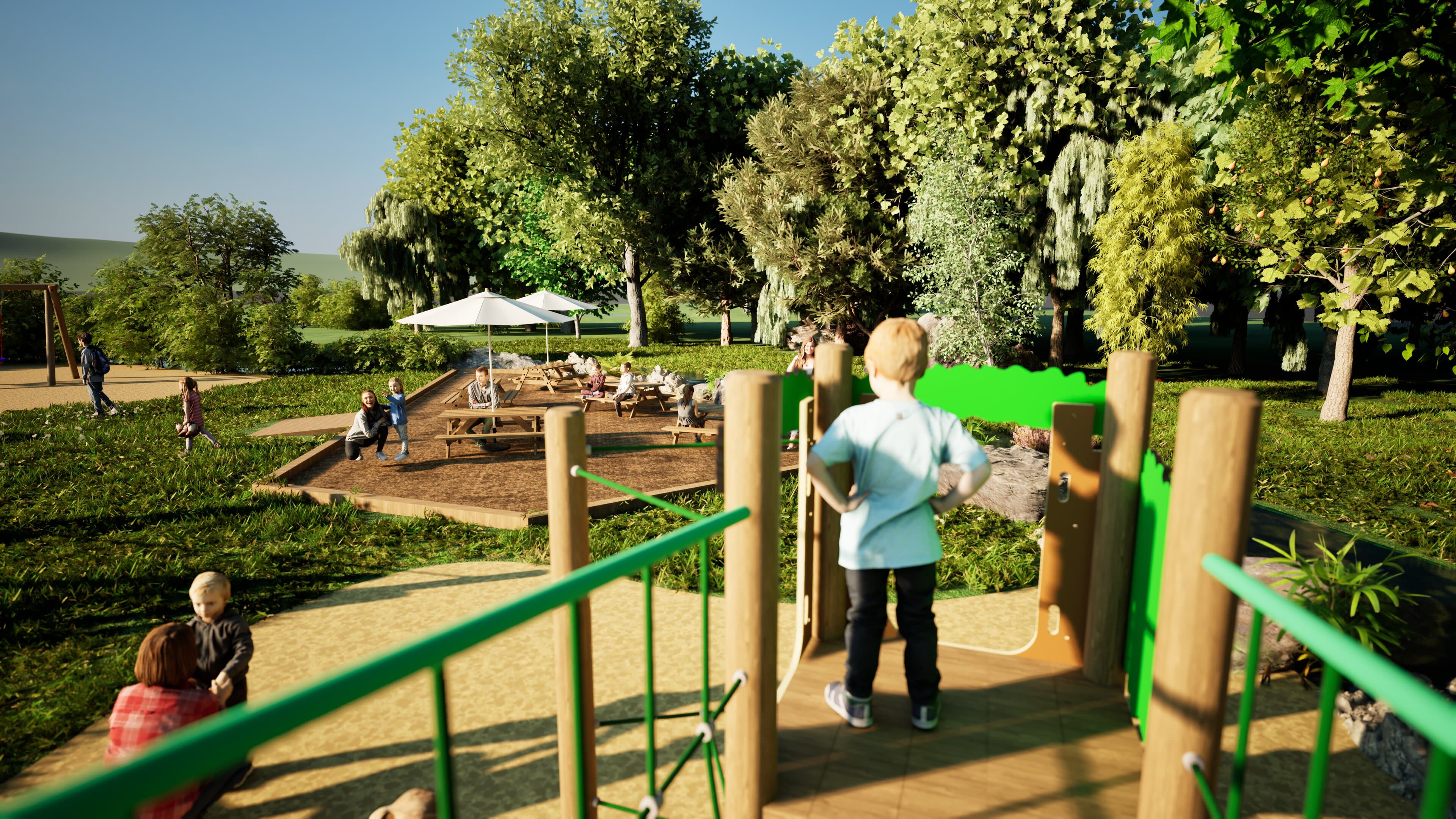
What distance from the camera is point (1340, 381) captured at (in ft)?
46.1

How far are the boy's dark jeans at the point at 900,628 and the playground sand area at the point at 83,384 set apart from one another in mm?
17314

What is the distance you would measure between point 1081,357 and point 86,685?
95.8 feet

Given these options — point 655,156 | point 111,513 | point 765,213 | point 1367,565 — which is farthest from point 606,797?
point 655,156

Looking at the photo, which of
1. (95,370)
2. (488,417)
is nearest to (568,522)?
(488,417)

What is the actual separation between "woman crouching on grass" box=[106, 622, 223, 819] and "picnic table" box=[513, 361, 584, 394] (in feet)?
50.0

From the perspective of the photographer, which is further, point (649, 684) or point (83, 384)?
point (83, 384)

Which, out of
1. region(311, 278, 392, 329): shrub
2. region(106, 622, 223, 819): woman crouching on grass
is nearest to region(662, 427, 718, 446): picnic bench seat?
region(106, 622, 223, 819): woman crouching on grass

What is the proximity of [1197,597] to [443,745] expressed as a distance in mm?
1687

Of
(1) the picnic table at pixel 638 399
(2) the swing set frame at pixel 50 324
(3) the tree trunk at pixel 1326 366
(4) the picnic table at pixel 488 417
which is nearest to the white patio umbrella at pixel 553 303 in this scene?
(1) the picnic table at pixel 638 399

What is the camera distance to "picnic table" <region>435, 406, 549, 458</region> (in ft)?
36.7

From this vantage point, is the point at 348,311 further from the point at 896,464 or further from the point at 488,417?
the point at 896,464

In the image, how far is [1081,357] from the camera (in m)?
27.5

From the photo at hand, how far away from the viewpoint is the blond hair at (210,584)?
3.85 m

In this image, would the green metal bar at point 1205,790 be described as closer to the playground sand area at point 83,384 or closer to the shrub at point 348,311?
the playground sand area at point 83,384
